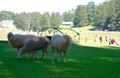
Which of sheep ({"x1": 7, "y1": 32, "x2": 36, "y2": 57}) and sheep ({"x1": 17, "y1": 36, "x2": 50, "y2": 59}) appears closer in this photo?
sheep ({"x1": 17, "y1": 36, "x2": 50, "y2": 59})

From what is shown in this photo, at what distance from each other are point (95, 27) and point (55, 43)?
578 feet

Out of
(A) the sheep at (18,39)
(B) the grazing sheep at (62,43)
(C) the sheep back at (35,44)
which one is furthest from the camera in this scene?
(A) the sheep at (18,39)

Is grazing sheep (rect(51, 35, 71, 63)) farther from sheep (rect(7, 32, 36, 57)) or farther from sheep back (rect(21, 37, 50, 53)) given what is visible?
sheep (rect(7, 32, 36, 57))

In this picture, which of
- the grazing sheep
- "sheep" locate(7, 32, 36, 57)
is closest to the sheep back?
"sheep" locate(7, 32, 36, 57)

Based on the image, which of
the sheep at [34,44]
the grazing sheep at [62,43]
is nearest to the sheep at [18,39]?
the sheep at [34,44]

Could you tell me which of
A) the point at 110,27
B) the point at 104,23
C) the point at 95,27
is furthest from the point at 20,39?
the point at 95,27

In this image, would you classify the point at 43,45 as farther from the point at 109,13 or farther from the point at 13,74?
the point at 109,13

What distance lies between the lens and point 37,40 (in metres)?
18.8

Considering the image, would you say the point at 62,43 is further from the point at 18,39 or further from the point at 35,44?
the point at 18,39

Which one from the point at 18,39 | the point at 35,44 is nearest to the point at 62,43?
the point at 35,44

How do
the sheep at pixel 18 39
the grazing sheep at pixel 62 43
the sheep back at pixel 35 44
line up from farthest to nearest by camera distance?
the sheep at pixel 18 39
the sheep back at pixel 35 44
the grazing sheep at pixel 62 43

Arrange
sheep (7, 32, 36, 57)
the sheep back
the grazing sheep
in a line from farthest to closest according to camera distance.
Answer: sheep (7, 32, 36, 57), the sheep back, the grazing sheep

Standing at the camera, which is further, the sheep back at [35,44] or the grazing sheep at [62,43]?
the sheep back at [35,44]

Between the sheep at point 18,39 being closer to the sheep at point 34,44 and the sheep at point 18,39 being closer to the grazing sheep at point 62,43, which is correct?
the sheep at point 34,44
